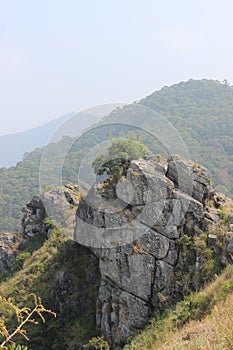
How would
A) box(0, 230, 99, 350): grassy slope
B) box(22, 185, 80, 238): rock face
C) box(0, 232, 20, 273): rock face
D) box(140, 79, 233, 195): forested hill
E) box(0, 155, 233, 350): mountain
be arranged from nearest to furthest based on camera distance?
box(0, 155, 233, 350): mountain → box(0, 230, 99, 350): grassy slope → box(22, 185, 80, 238): rock face → box(0, 232, 20, 273): rock face → box(140, 79, 233, 195): forested hill

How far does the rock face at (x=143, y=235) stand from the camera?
10.7 metres

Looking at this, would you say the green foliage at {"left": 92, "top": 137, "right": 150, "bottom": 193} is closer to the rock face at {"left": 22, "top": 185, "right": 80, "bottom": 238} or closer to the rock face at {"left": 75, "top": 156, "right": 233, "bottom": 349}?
the rock face at {"left": 75, "top": 156, "right": 233, "bottom": 349}

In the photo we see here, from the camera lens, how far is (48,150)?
14742 millimetres

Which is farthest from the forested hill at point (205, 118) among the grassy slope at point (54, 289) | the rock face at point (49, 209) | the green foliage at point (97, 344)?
the green foliage at point (97, 344)

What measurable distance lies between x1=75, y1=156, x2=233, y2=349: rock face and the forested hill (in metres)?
44.2

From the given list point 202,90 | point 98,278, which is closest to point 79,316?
point 98,278

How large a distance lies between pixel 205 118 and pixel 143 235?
7620 cm

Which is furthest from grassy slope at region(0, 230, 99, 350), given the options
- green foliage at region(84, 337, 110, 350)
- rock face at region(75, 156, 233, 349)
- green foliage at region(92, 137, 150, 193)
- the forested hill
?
the forested hill

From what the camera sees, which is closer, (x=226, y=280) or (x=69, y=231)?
(x=226, y=280)

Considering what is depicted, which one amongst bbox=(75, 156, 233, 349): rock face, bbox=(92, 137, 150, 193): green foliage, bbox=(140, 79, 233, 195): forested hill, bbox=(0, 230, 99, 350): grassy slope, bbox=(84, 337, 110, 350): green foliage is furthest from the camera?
bbox=(140, 79, 233, 195): forested hill

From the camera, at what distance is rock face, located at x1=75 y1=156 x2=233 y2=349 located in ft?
35.2

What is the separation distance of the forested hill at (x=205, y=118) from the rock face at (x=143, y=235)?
145ft

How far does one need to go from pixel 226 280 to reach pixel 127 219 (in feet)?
12.7

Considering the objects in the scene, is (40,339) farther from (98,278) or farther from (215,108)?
(215,108)
